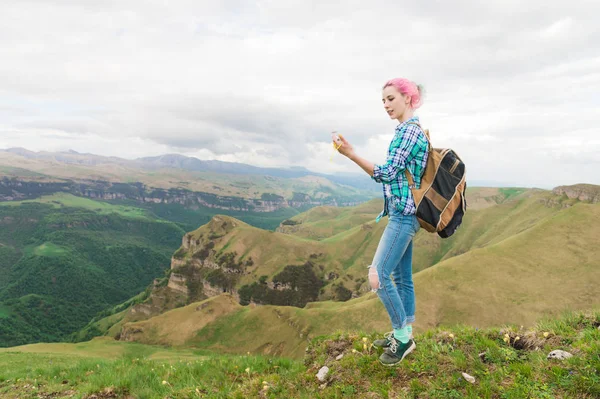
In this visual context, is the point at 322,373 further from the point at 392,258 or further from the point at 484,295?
the point at 484,295

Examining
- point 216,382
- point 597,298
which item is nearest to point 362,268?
point 597,298

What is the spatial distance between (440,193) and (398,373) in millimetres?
3990

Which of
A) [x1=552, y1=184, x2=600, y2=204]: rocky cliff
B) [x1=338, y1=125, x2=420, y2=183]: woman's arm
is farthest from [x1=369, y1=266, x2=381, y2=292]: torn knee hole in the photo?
[x1=552, y1=184, x2=600, y2=204]: rocky cliff

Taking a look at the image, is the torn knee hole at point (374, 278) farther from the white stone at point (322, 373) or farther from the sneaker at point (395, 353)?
the white stone at point (322, 373)

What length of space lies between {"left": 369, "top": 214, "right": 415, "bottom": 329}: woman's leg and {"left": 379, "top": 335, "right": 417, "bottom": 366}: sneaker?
29.7 inches

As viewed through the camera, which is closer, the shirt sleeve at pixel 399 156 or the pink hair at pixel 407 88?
the shirt sleeve at pixel 399 156

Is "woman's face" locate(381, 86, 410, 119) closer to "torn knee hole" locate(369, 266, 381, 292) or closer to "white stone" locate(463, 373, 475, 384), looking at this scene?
"torn knee hole" locate(369, 266, 381, 292)

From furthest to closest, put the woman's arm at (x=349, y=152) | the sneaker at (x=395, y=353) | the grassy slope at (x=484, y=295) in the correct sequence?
the grassy slope at (x=484, y=295), the sneaker at (x=395, y=353), the woman's arm at (x=349, y=152)

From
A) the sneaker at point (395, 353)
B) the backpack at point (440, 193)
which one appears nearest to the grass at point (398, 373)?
the sneaker at point (395, 353)

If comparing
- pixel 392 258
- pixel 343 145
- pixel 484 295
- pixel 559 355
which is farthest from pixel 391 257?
pixel 484 295

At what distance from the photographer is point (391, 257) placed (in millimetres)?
6047

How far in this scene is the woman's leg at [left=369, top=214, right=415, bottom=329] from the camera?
5938mm

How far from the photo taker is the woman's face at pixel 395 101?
19.8ft

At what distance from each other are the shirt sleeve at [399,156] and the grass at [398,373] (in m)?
4.09
